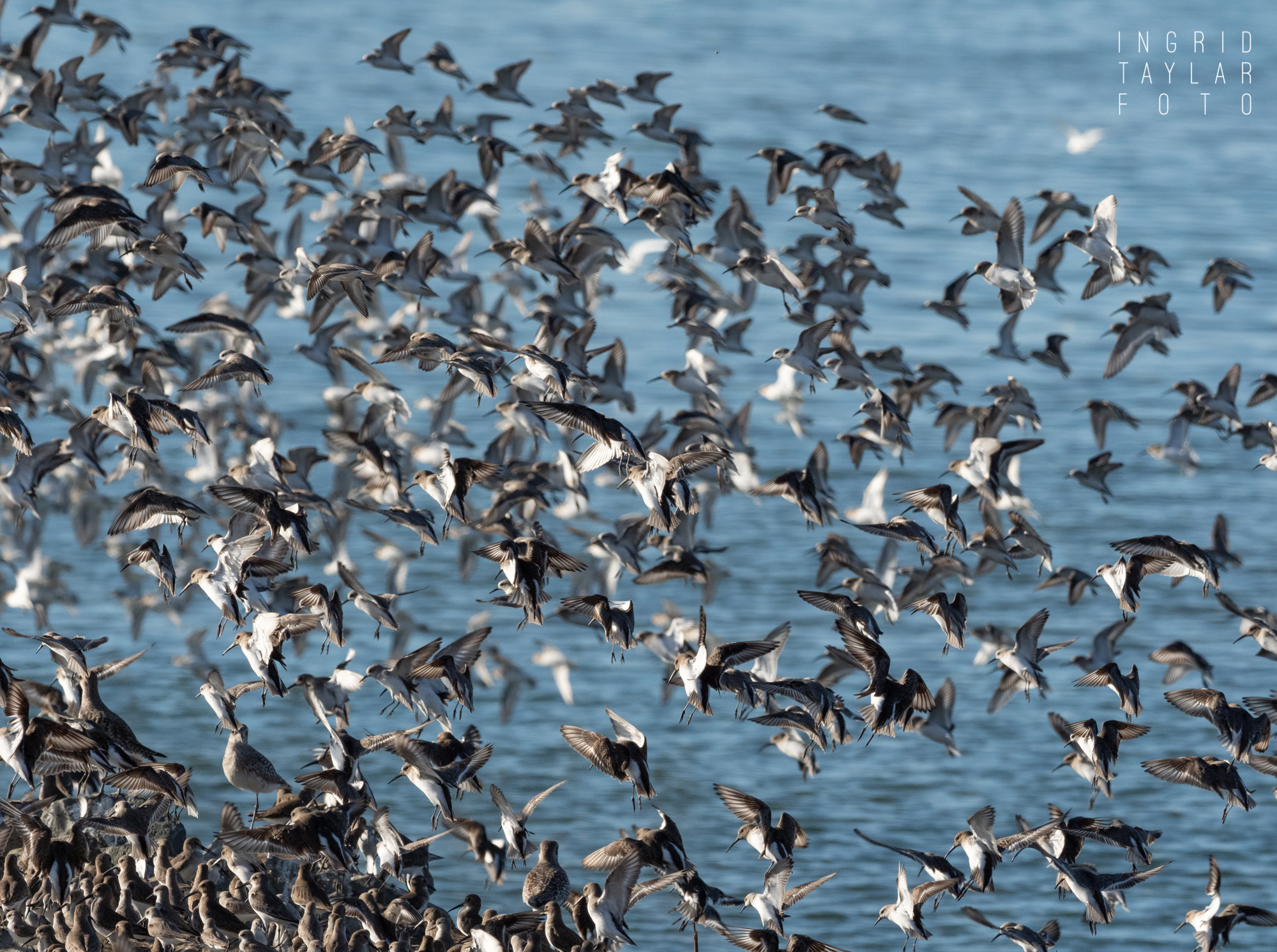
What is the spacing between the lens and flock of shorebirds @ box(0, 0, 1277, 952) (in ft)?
49.6

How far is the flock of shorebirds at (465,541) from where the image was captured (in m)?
15.1

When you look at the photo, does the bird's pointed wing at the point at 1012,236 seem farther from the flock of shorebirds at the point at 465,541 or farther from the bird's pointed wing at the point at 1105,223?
the bird's pointed wing at the point at 1105,223

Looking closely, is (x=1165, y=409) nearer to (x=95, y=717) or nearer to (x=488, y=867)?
(x=488, y=867)

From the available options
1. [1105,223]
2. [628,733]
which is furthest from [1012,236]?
[628,733]

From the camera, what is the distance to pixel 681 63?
217 ft

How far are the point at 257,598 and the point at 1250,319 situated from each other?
A: 104 feet

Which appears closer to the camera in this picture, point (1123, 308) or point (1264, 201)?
point (1123, 308)

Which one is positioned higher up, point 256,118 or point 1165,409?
point 256,118

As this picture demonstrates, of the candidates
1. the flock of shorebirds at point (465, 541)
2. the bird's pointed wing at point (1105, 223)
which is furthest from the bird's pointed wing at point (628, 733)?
the bird's pointed wing at point (1105, 223)

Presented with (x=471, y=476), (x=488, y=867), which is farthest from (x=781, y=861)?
(x=471, y=476)

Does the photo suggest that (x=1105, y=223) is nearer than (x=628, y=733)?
No

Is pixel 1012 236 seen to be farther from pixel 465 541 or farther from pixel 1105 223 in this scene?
pixel 465 541

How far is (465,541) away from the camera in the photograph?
82.2 feet

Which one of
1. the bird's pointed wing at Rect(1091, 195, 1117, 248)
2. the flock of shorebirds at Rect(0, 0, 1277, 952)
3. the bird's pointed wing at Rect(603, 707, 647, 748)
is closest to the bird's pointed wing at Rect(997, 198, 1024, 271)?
the flock of shorebirds at Rect(0, 0, 1277, 952)
